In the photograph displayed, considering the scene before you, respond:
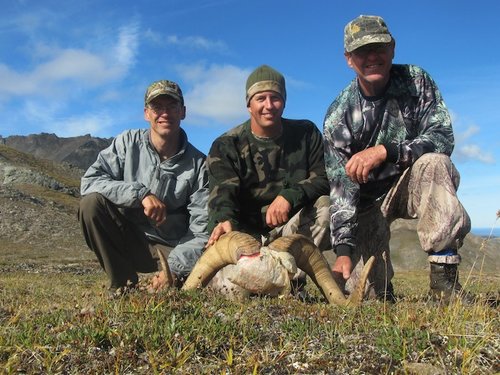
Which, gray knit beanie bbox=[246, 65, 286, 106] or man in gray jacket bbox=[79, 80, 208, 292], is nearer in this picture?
gray knit beanie bbox=[246, 65, 286, 106]

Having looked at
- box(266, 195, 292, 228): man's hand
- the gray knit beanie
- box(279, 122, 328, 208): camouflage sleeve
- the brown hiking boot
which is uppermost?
the gray knit beanie

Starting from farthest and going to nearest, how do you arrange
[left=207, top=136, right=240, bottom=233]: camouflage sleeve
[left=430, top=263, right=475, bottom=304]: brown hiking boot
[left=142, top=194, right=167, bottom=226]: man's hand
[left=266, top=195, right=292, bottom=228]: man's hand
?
1. [left=142, top=194, right=167, bottom=226]: man's hand
2. [left=207, top=136, right=240, bottom=233]: camouflage sleeve
3. [left=266, top=195, right=292, bottom=228]: man's hand
4. [left=430, top=263, right=475, bottom=304]: brown hiking boot

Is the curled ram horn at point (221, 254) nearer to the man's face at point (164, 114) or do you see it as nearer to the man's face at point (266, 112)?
the man's face at point (266, 112)

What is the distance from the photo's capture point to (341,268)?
6.63m

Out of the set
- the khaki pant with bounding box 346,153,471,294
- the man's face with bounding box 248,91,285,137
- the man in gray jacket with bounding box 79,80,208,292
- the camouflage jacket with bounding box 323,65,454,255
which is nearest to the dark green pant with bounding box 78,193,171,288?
the man in gray jacket with bounding box 79,80,208,292

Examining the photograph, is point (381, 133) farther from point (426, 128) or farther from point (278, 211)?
point (278, 211)

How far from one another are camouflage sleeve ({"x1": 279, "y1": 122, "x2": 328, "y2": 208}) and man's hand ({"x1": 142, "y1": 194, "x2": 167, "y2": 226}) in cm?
164

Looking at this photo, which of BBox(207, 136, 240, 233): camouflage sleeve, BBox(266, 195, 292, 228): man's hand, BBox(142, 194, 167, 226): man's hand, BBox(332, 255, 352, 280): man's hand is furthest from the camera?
BBox(142, 194, 167, 226): man's hand

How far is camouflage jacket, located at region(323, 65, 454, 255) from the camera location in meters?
6.81

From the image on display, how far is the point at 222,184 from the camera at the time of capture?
25.4 ft

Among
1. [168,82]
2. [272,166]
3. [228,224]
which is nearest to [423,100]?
[272,166]

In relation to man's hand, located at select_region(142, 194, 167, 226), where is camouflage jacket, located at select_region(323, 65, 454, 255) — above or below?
above

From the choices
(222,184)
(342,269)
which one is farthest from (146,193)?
(342,269)

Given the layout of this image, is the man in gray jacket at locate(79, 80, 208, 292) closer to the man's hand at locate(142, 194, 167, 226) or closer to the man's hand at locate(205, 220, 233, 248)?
the man's hand at locate(142, 194, 167, 226)
